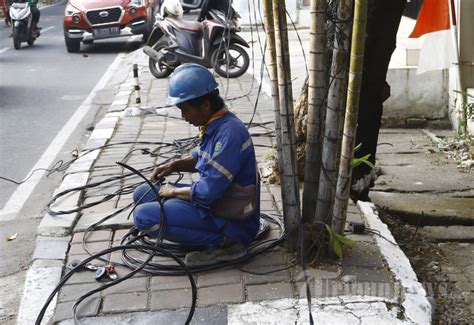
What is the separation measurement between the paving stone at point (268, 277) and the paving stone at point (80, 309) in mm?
834

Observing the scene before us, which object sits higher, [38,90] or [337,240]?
[337,240]

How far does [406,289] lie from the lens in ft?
11.9

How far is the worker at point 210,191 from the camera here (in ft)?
12.4

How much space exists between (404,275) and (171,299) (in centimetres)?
130

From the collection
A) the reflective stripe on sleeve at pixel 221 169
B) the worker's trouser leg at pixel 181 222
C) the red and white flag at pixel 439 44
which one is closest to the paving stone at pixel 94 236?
the worker's trouser leg at pixel 181 222

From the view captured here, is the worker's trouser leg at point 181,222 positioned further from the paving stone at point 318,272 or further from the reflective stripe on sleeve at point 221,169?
the paving stone at point 318,272

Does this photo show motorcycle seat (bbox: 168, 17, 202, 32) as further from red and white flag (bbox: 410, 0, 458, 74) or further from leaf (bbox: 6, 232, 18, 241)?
leaf (bbox: 6, 232, 18, 241)

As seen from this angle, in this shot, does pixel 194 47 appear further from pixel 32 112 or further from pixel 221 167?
pixel 221 167

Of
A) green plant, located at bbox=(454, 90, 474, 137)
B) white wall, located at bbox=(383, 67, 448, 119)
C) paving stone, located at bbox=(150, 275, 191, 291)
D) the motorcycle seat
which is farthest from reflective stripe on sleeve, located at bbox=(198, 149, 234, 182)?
the motorcycle seat

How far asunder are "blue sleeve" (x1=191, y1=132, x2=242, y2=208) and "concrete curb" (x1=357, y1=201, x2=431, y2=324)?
1071mm

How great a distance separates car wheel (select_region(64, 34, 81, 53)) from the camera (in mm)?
15383

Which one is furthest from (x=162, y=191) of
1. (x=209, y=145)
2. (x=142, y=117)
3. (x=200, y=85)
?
(x=142, y=117)

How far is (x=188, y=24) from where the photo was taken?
37.3 ft

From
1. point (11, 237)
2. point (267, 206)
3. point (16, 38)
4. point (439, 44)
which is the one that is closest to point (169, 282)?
point (267, 206)
